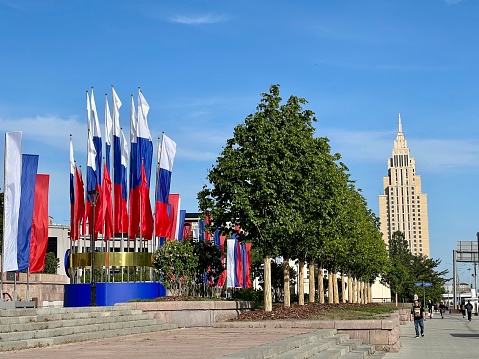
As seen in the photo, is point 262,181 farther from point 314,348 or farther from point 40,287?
point 40,287

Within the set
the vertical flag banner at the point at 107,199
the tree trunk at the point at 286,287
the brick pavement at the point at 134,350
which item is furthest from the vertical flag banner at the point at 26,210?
the tree trunk at the point at 286,287

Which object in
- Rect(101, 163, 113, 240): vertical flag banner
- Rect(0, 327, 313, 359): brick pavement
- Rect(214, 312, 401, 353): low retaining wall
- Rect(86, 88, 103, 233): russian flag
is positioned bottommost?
Rect(214, 312, 401, 353): low retaining wall

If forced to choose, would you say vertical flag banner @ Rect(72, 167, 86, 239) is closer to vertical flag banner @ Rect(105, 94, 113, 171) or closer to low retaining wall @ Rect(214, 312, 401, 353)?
vertical flag banner @ Rect(105, 94, 113, 171)

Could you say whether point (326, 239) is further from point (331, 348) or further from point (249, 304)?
point (331, 348)

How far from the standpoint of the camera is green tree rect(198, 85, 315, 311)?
31.5 metres

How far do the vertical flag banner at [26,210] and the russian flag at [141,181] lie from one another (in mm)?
10097

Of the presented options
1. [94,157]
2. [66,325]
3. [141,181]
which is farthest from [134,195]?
[66,325]

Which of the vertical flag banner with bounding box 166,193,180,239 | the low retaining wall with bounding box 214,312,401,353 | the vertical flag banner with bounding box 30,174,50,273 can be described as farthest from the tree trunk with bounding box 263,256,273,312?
the vertical flag banner with bounding box 166,193,180,239

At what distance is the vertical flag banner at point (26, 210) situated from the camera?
3012cm

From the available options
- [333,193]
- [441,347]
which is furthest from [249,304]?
[441,347]

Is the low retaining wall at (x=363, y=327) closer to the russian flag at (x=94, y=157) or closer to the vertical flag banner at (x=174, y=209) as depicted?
the russian flag at (x=94, y=157)

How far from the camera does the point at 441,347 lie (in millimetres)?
28125

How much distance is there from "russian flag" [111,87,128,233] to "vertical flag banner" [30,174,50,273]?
17.3ft

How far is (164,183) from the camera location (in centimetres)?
4356
